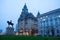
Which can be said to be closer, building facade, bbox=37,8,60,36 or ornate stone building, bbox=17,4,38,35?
building facade, bbox=37,8,60,36

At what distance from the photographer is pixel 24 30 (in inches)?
2657

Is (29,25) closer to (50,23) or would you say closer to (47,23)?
(47,23)

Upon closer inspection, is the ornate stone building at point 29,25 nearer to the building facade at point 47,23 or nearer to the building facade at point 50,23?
the building facade at point 47,23

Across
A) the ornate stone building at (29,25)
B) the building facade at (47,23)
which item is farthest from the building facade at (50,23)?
the ornate stone building at (29,25)

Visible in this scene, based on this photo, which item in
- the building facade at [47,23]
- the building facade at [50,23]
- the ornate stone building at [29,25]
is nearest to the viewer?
the building facade at [50,23]

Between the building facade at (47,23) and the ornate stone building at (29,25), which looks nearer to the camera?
the building facade at (47,23)

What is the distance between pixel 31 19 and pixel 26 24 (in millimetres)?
4852

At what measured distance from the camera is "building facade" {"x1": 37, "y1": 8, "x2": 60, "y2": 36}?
4391cm

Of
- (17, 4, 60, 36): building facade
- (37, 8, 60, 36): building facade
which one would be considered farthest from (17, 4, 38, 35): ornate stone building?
(37, 8, 60, 36): building facade

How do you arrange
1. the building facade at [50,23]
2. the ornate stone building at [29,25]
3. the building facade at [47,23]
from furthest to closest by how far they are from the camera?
the ornate stone building at [29,25] → the building facade at [47,23] → the building facade at [50,23]

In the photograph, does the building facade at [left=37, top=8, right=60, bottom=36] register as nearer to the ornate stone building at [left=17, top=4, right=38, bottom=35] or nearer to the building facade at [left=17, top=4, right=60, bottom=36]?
the building facade at [left=17, top=4, right=60, bottom=36]

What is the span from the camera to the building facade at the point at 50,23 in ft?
144

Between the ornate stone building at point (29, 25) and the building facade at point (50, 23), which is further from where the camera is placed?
the ornate stone building at point (29, 25)

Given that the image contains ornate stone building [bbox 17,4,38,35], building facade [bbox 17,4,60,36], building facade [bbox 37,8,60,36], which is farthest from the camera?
ornate stone building [bbox 17,4,38,35]
